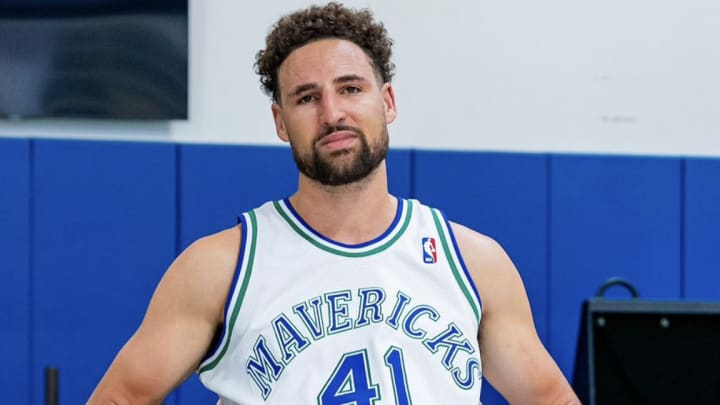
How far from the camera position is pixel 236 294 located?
6.03 ft

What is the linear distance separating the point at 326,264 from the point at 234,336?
21cm

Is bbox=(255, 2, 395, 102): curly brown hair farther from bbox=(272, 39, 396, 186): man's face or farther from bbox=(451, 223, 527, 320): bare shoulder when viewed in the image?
bbox=(451, 223, 527, 320): bare shoulder

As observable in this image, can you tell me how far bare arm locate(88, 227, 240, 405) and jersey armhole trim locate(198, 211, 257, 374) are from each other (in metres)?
0.02

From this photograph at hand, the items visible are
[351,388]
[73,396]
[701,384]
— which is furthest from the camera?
[73,396]

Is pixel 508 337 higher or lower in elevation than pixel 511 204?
lower

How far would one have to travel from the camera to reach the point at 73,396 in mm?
3131

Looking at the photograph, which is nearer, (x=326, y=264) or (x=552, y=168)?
(x=326, y=264)

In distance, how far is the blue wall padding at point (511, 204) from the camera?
331 cm

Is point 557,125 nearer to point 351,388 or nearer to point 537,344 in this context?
point 537,344

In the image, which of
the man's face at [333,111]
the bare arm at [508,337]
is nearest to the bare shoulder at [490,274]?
the bare arm at [508,337]

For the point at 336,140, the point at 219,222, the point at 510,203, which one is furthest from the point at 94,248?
the point at 336,140

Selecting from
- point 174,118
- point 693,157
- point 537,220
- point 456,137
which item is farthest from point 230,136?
point 693,157

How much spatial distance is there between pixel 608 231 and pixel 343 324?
175 cm

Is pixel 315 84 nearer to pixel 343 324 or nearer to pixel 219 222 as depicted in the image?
pixel 343 324
